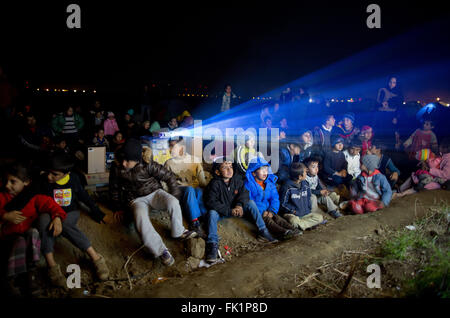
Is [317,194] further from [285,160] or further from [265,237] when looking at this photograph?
[265,237]

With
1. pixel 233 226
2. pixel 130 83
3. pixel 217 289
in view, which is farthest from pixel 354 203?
pixel 130 83

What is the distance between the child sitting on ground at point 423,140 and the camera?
7059 mm

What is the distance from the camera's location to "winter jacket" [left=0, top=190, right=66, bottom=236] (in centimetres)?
321

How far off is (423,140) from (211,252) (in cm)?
648

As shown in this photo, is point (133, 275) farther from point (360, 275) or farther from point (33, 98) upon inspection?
point (33, 98)

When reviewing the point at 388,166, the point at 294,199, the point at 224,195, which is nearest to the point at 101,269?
the point at 224,195

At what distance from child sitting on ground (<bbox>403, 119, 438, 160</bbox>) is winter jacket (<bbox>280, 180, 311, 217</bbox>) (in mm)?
4033

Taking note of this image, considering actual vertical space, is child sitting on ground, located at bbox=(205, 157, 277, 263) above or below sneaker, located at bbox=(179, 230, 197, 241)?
above

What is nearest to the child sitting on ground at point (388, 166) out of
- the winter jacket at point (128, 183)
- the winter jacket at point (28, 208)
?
the winter jacket at point (128, 183)

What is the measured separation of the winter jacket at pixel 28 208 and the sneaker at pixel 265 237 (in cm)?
300

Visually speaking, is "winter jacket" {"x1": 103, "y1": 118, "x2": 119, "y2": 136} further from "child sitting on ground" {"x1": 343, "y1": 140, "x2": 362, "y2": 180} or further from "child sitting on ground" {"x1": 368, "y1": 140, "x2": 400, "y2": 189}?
"child sitting on ground" {"x1": 368, "y1": 140, "x2": 400, "y2": 189}

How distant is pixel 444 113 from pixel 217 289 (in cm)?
933

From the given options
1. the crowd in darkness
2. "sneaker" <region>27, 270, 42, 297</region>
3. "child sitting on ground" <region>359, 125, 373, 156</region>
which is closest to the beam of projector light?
the crowd in darkness

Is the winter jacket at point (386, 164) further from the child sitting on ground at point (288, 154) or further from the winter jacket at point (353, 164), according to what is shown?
the child sitting on ground at point (288, 154)
